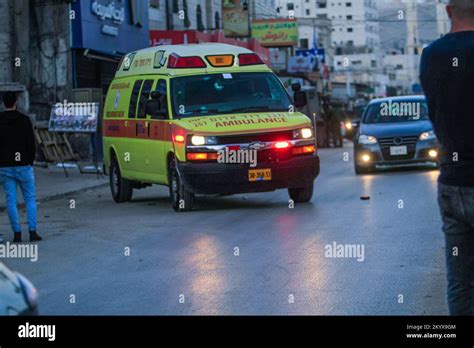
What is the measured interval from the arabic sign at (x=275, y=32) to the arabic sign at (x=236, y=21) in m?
11.0

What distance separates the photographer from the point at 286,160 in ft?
56.6

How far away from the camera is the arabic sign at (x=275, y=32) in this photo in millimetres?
57625

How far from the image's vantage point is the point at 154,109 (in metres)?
18.0

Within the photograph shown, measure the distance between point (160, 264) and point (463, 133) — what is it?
638 centimetres

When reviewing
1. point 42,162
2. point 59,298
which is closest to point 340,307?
point 59,298

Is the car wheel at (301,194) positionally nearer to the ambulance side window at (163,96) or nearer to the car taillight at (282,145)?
the car taillight at (282,145)

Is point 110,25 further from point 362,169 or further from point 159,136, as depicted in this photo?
point 159,136

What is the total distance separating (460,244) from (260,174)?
11.2 m

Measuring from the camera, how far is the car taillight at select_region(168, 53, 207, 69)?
60.5 feet

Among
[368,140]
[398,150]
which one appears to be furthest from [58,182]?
[398,150]

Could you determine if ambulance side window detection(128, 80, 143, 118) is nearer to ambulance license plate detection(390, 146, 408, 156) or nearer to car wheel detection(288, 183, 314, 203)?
car wheel detection(288, 183, 314, 203)

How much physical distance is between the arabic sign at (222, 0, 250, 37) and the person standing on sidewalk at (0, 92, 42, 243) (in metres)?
32.4

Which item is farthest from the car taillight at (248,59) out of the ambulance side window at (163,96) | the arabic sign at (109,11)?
the arabic sign at (109,11)

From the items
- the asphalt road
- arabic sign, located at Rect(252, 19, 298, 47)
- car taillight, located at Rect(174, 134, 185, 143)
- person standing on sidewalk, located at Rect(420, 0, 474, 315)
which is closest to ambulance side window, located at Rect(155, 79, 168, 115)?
car taillight, located at Rect(174, 134, 185, 143)
